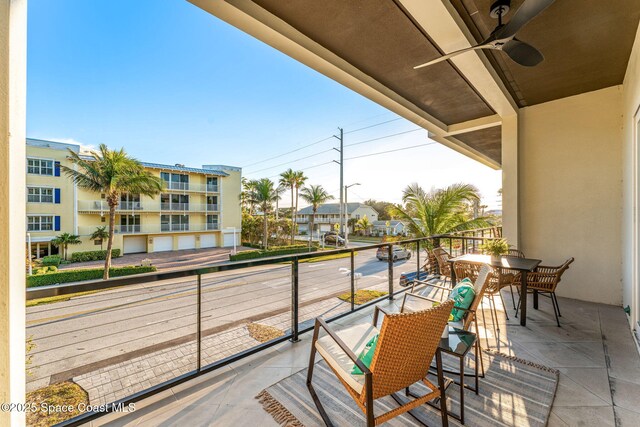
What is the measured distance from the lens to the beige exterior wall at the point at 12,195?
3.74 ft

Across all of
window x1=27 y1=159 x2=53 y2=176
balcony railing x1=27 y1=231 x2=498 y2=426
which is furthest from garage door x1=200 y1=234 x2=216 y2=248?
balcony railing x1=27 y1=231 x2=498 y2=426

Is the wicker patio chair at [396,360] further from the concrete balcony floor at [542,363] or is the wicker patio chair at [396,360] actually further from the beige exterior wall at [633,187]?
the beige exterior wall at [633,187]

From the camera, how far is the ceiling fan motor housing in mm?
2352

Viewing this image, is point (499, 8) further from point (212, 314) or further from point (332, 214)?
point (332, 214)

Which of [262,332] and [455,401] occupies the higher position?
[455,401]

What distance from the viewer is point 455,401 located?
192cm

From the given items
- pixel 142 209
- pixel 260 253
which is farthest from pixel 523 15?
pixel 142 209

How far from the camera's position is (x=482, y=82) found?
365 centimetres

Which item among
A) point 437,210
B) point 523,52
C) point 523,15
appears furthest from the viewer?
point 437,210

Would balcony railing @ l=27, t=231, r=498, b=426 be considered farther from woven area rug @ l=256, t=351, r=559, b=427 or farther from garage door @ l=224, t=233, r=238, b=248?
garage door @ l=224, t=233, r=238, b=248

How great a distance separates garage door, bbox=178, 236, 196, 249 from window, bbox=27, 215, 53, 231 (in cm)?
809

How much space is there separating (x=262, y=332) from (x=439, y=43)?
17.7 feet

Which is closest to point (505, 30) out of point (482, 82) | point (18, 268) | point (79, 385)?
point (482, 82)

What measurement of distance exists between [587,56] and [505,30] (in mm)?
1895
